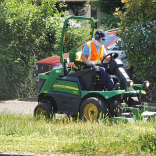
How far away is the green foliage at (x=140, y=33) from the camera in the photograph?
11.3m

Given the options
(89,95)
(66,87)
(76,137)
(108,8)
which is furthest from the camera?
(108,8)

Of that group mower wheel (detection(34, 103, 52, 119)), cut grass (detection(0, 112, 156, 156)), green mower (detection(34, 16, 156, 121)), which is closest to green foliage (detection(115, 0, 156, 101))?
green mower (detection(34, 16, 156, 121))

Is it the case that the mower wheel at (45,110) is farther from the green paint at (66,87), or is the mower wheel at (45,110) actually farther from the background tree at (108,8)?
the background tree at (108,8)

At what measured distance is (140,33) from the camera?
448 inches

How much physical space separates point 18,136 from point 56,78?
2382 mm

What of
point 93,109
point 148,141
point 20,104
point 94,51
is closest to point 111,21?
point 20,104

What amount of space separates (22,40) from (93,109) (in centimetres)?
690

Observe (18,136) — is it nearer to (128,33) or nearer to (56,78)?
(56,78)

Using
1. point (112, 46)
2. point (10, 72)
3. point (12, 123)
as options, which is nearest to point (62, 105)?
point (12, 123)

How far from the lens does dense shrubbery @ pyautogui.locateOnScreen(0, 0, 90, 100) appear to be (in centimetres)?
1457

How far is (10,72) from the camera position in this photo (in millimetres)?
14914

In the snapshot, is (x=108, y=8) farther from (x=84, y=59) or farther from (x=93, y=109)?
(x=93, y=109)

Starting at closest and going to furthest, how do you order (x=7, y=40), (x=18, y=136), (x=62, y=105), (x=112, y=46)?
(x=18, y=136) → (x=62, y=105) → (x=112, y=46) → (x=7, y=40)

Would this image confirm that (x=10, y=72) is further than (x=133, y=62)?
Yes
